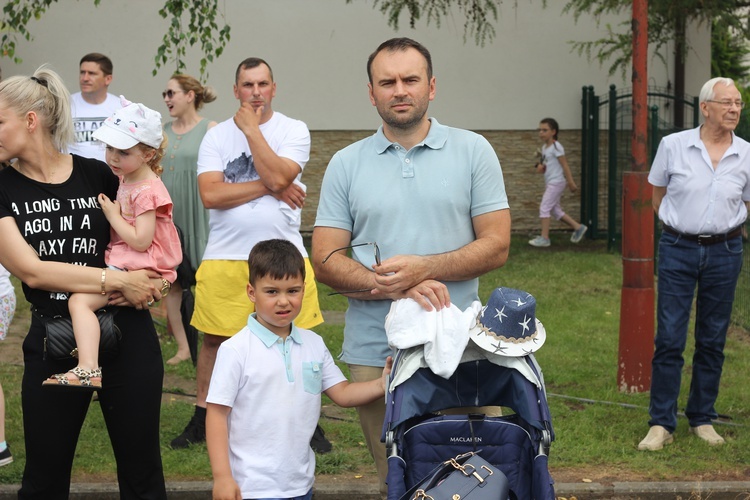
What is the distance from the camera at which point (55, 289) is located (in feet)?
14.1

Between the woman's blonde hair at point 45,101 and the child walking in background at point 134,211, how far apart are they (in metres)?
0.15

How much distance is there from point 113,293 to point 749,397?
5.09 metres

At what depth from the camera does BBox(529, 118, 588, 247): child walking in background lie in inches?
635

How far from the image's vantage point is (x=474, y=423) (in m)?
4.04

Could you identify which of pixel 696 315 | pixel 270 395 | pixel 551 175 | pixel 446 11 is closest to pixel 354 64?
pixel 446 11

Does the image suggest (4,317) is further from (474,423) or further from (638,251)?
(638,251)

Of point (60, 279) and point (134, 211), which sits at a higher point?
point (134, 211)

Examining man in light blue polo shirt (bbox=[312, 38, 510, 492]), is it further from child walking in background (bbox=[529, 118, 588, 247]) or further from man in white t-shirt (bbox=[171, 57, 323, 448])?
child walking in background (bbox=[529, 118, 588, 247])

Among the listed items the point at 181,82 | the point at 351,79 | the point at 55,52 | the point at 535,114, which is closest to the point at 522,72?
Answer: the point at 535,114

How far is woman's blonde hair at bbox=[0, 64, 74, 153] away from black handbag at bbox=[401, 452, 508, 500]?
1969 mm

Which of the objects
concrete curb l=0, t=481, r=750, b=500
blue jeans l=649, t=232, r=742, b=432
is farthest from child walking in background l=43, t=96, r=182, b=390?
blue jeans l=649, t=232, r=742, b=432

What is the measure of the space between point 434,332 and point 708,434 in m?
3.46

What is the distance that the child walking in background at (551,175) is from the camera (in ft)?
52.9

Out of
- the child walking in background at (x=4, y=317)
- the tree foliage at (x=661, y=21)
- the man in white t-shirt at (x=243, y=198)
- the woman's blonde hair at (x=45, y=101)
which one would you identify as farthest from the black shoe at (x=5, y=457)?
the tree foliage at (x=661, y=21)
